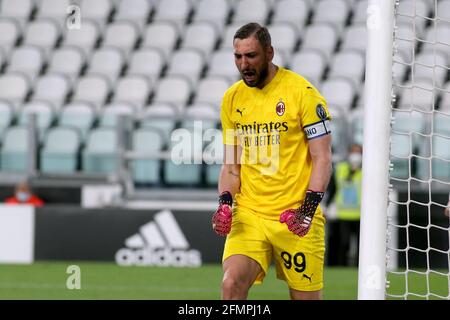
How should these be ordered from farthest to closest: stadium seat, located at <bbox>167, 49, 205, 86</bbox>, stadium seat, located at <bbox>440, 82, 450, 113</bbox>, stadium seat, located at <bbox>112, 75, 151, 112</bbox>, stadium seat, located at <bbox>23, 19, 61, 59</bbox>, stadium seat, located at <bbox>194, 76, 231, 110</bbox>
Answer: stadium seat, located at <bbox>23, 19, 61, 59</bbox>
stadium seat, located at <bbox>167, 49, 205, 86</bbox>
stadium seat, located at <bbox>112, 75, 151, 112</bbox>
stadium seat, located at <bbox>194, 76, 231, 110</bbox>
stadium seat, located at <bbox>440, 82, 450, 113</bbox>

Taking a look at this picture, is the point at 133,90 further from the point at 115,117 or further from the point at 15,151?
the point at 15,151

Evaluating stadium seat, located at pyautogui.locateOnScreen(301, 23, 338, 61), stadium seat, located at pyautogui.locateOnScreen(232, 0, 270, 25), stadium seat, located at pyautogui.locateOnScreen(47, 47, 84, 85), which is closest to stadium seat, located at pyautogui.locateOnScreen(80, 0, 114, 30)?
stadium seat, located at pyautogui.locateOnScreen(47, 47, 84, 85)

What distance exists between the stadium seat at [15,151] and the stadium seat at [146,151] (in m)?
1.42

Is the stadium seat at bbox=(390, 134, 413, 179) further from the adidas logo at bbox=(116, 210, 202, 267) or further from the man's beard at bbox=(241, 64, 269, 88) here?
the man's beard at bbox=(241, 64, 269, 88)

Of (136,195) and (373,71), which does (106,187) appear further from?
(373,71)

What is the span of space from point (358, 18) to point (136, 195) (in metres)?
5.60

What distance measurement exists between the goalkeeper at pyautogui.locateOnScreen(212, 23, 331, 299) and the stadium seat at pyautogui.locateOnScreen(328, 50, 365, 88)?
35.7 ft

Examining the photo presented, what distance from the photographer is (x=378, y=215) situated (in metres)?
5.78

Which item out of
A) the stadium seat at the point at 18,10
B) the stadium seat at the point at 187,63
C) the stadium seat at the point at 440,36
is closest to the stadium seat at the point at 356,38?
the stadium seat at the point at 440,36

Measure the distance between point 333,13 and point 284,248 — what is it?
12.6 m

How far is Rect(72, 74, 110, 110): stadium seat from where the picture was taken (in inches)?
672

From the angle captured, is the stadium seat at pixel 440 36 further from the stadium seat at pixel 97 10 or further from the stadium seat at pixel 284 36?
the stadium seat at pixel 97 10

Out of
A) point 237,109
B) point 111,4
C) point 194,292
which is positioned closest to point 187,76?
point 111,4

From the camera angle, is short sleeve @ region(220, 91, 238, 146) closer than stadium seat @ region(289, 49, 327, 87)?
Yes
